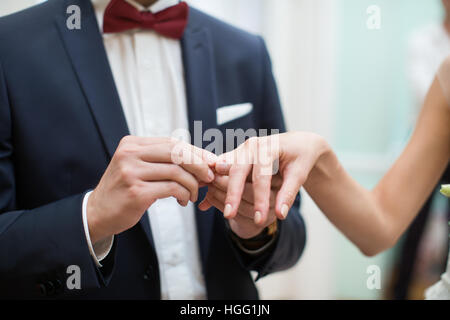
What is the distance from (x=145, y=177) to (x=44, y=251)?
21 centimetres

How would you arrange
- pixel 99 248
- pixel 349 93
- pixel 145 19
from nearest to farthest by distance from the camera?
pixel 99 248 → pixel 145 19 → pixel 349 93

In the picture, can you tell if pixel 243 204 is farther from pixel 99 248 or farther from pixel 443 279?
pixel 443 279

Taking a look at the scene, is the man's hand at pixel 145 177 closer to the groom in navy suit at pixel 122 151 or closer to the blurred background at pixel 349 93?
the groom in navy suit at pixel 122 151

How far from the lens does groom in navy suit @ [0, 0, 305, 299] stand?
1.84 ft

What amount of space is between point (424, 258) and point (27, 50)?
1791 mm

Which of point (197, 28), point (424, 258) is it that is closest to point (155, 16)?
point (197, 28)

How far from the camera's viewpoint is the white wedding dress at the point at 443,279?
0.63 meters

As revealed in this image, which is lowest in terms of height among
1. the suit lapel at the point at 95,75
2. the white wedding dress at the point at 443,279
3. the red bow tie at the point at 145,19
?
the white wedding dress at the point at 443,279

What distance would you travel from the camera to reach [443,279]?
2.11 ft

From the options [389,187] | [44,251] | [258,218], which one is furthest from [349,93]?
[44,251]

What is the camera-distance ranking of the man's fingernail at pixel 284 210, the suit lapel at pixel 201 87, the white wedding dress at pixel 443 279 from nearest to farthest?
1. the man's fingernail at pixel 284 210
2. the white wedding dress at pixel 443 279
3. the suit lapel at pixel 201 87

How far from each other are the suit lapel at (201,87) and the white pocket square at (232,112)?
2 cm

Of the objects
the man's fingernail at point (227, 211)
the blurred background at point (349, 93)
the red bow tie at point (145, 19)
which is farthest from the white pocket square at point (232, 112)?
the blurred background at point (349, 93)

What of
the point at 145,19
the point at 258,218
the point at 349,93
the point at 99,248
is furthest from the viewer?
the point at 349,93
